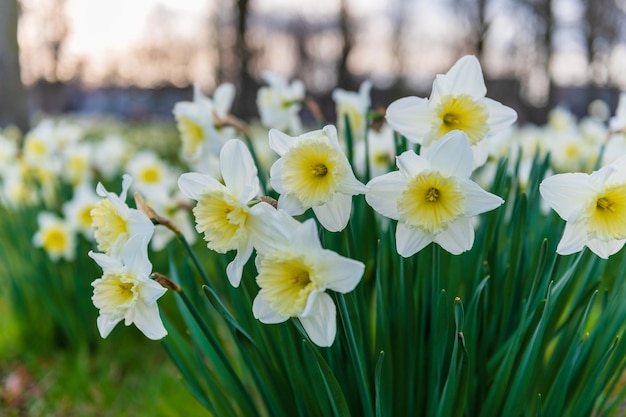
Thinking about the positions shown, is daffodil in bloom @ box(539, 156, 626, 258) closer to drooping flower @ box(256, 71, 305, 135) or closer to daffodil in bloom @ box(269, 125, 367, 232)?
daffodil in bloom @ box(269, 125, 367, 232)

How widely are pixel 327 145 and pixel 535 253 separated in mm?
862

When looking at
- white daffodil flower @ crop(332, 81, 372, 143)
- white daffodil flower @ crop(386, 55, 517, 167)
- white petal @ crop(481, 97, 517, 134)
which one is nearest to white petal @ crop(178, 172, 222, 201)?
white daffodil flower @ crop(386, 55, 517, 167)

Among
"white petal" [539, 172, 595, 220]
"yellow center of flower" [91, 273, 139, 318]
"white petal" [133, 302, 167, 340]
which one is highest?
"white petal" [539, 172, 595, 220]

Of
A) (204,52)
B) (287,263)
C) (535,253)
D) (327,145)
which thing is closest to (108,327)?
(287,263)

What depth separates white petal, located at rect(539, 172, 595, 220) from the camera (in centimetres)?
103

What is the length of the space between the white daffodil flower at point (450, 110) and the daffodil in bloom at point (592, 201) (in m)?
0.17

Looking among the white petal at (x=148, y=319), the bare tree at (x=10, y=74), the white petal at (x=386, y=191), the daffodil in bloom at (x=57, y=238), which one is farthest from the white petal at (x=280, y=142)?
the bare tree at (x=10, y=74)

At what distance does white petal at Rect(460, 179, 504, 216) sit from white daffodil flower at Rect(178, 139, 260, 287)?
0.36 meters

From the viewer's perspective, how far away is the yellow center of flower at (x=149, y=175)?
3.06 metres

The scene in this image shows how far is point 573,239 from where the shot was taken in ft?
3.47

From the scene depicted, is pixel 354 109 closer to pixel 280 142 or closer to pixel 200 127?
pixel 200 127

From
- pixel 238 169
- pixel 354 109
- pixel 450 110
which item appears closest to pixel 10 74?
pixel 354 109

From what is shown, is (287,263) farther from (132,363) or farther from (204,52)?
(204,52)

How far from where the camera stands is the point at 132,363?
2.84 metres
